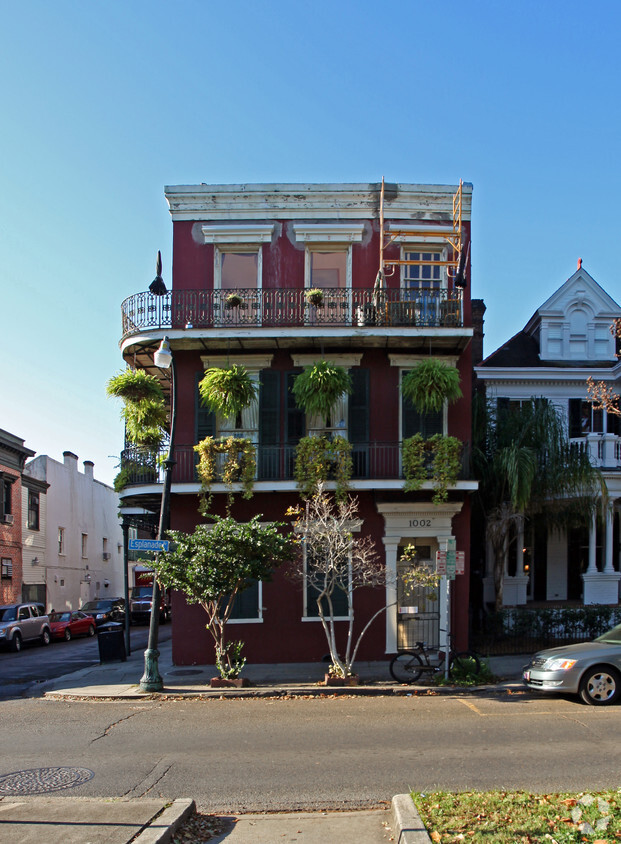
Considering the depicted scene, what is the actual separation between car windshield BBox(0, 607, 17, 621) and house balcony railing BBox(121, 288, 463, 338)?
43.0ft

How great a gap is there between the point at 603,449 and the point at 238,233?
36.3 feet

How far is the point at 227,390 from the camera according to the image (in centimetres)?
1722

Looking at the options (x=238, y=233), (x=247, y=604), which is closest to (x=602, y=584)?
(x=247, y=604)

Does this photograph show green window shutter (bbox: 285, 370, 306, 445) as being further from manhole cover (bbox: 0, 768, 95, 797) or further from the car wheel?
manhole cover (bbox: 0, 768, 95, 797)

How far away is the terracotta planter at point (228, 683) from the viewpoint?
1471cm

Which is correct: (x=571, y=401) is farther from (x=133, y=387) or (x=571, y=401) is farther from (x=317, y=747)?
(x=317, y=747)

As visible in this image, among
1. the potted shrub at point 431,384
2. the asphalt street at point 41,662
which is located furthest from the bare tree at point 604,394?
the asphalt street at point 41,662

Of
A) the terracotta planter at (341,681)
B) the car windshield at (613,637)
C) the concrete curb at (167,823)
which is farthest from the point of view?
the terracotta planter at (341,681)

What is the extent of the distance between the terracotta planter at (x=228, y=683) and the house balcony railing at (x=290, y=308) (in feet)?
25.5

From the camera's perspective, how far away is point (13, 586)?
33750mm

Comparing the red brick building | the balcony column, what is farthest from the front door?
the red brick building

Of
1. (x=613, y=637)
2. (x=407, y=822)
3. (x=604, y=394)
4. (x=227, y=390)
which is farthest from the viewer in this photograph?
(x=227, y=390)

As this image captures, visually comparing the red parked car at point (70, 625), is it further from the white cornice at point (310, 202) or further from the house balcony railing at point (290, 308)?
the white cornice at point (310, 202)

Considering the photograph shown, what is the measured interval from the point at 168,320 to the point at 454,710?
10.9m
